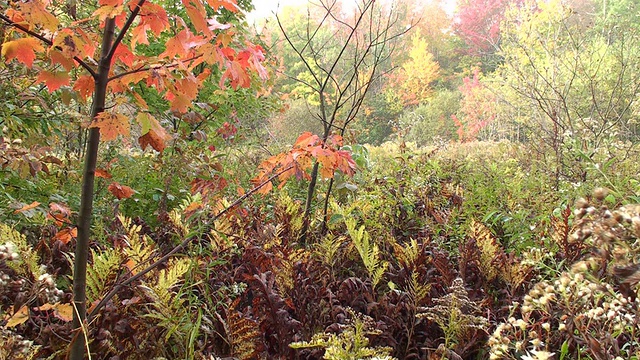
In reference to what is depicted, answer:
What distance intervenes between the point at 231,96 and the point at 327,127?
181cm

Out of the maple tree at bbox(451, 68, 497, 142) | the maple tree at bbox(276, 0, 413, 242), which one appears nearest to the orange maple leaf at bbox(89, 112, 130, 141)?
the maple tree at bbox(276, 0, 413, 242)

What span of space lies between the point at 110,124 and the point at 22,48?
329 mm

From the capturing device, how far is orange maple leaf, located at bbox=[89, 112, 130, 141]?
3.55ft

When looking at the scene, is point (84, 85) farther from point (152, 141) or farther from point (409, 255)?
point (409, 255)

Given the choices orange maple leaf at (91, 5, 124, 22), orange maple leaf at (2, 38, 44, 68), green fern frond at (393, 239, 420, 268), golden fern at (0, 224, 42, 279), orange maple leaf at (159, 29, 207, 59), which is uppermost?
orange maple leaf at (2, 38, 44, 68)

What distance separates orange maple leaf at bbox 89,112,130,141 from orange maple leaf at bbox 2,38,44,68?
0.24 metres

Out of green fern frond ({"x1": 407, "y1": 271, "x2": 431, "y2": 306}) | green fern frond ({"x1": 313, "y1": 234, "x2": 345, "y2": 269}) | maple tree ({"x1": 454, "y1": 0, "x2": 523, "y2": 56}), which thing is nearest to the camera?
green fern frond ({"x1": 407, "y1": 271, "x2": 431, "y2": 306})

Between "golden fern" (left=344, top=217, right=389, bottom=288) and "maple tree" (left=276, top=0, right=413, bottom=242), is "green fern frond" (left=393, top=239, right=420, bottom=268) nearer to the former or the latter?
"golden fern" (left=344, top=217, right=389, bottom=288)

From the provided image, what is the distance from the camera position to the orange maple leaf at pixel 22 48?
1101mm

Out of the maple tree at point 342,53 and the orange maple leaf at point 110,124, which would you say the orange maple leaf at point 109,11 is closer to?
the orange maple leaf at point 110,124

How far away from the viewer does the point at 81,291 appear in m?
1.19

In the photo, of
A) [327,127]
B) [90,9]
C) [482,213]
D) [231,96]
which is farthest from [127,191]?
[90,9]

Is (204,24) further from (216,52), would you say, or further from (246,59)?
(246,59)

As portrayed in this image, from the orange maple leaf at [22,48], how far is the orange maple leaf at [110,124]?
24 cm
